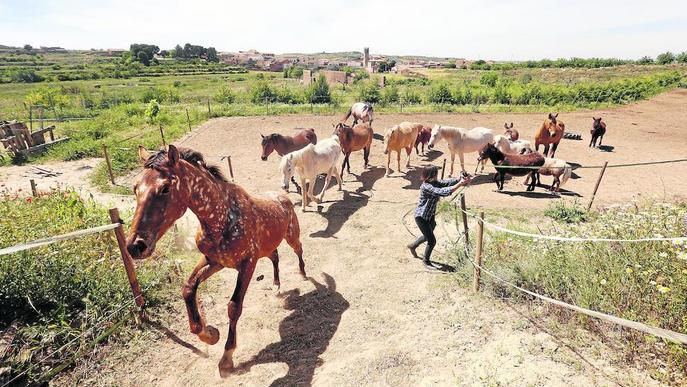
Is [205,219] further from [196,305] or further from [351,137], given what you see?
[351,137]

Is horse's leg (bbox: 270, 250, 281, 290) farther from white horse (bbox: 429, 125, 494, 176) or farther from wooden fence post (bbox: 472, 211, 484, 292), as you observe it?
white horse (bbox: 429, 125, 494, 176)

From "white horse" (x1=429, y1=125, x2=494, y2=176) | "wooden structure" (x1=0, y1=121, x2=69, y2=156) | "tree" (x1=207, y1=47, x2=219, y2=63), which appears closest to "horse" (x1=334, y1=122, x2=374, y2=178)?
"white horse" (x1=429, y1=125, x2=494, y2=176)

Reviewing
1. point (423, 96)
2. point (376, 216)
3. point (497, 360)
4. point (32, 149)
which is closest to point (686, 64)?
point (423, 96)

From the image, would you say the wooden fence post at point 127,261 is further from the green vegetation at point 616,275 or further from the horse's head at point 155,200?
the green vegetation at point 616,275

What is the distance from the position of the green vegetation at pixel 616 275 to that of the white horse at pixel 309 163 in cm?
416

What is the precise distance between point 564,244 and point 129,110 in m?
24.5

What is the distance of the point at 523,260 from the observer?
15.8ft

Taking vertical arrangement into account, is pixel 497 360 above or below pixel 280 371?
above

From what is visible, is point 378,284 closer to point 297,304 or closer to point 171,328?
point 297,304

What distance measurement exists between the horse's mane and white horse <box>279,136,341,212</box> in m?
4.08

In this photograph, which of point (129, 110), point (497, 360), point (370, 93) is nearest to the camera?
point (497, 360)

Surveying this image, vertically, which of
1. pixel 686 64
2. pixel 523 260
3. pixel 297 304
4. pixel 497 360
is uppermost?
pixel 686 64

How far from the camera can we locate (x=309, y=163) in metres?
8.33

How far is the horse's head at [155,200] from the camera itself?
272cm
